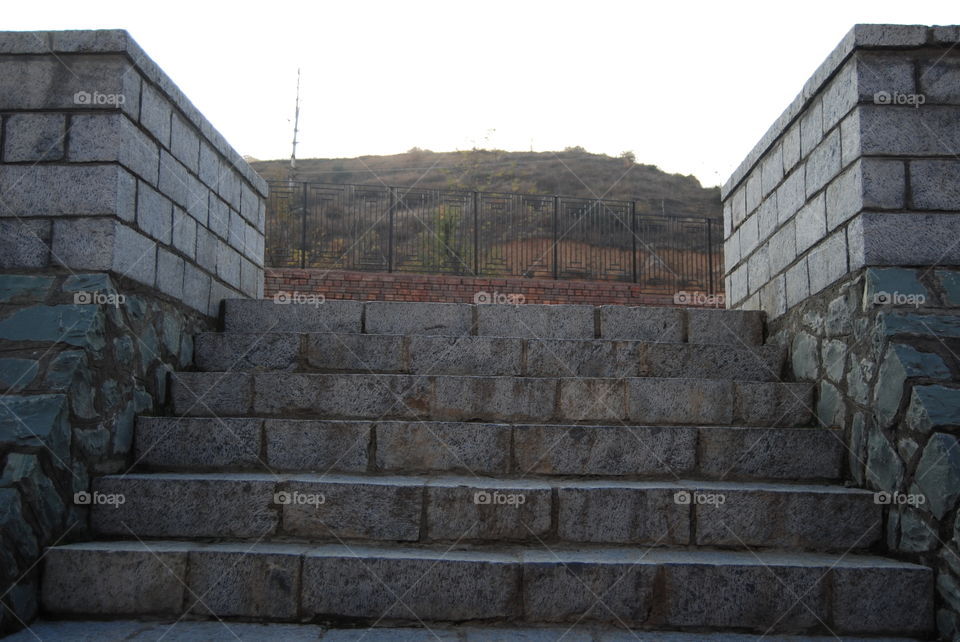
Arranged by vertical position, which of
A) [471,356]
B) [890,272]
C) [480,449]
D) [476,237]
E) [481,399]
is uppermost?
[476,237]

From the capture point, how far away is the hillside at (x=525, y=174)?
2959 cm

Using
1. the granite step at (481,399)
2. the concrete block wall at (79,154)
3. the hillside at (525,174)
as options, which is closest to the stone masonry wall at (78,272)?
the concrete block wall at (79,154)

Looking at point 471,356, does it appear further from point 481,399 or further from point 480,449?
point 480,449

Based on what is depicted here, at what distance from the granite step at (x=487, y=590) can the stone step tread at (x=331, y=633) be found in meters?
0.05

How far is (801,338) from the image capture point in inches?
159

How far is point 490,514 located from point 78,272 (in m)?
2.11

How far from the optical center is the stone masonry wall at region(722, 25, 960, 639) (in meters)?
2.84

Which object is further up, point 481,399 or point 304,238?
point 304,238

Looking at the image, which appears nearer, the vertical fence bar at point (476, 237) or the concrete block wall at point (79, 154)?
the concrete block wall at point (79, 154)

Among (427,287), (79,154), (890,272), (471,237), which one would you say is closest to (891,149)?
(890,272)

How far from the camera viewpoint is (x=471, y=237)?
16.5 metres

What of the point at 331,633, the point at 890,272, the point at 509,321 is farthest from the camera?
the point at 509,321

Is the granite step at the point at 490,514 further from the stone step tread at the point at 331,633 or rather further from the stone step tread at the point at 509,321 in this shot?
the stone step tread at the point at 509,321

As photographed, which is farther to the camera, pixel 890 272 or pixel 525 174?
pixel 525 174
